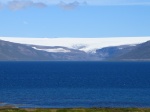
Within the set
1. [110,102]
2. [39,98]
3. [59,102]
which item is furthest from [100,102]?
[39,98]

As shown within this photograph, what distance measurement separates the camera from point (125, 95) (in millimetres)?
125500

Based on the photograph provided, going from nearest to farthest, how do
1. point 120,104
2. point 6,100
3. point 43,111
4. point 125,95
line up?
1. point 43,111
2. point 120,104
3. point 6,100
4. point 125,95

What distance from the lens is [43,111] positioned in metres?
77.9

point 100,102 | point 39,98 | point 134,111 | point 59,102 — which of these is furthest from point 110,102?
point 134,111

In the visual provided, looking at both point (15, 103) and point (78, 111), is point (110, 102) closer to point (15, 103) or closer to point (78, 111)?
point (15, 103)

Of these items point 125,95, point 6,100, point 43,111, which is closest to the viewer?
point 43,111

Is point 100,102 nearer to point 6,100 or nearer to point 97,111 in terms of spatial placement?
point 6,100

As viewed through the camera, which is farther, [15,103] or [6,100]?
[6,100]

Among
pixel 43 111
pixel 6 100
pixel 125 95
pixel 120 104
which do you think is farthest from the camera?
pixel 125 95

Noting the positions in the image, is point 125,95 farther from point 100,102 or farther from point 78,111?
point 78,111

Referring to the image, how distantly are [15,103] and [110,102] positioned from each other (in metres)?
20.3

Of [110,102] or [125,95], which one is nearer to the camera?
[110,102]

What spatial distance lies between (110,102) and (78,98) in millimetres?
11044

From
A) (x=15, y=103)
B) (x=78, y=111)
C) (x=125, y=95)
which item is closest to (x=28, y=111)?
(x=78, y=111)
